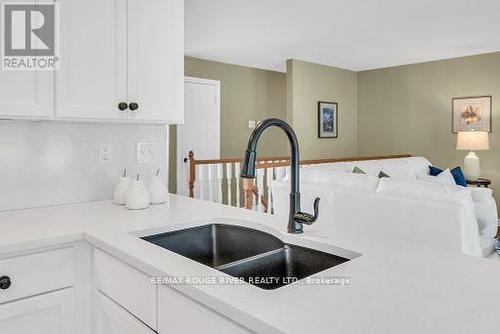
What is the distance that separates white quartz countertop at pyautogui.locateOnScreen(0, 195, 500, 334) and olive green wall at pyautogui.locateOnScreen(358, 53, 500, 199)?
17.2 feet

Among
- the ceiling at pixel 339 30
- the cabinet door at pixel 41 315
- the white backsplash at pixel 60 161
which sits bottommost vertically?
the cabinet door at pixel 41 315

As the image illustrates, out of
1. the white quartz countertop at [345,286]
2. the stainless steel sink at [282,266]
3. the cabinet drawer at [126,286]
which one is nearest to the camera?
the white quartz countertop at [345,286]

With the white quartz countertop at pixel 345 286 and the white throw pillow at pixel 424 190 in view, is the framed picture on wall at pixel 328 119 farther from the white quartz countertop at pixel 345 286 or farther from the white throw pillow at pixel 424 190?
the white quartz countertop at pixel 345 286

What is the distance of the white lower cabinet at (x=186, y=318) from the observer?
750 millimetres

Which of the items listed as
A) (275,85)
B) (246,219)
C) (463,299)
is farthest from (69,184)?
(275,85)

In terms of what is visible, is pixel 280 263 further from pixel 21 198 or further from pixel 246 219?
pixel 21 198

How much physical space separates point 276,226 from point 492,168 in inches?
208

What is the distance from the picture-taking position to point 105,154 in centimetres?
195

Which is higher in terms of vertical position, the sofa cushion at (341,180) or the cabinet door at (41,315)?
the sofa cushion at (341,180)

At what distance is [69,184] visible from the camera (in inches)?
72.4

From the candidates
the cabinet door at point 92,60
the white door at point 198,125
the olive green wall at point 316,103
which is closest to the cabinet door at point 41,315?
the cabinet door at point 92,60

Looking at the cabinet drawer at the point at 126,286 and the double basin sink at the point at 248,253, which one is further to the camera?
the double basin sink at the point at 248,253

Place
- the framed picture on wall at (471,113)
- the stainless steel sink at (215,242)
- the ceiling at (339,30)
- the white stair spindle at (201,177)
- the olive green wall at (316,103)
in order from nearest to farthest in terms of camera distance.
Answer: the stainless steel sink at (215,242) < the ceiling at (339,30) < the white stair spindle at (201,177) < the framed picture on wall at (471,113) < the olive green wall at (316,103)

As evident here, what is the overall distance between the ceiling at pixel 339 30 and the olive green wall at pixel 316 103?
0.28 m
